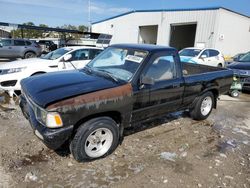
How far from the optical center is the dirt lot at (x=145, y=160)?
3395mm

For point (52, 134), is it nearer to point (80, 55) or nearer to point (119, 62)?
point (119, 62)

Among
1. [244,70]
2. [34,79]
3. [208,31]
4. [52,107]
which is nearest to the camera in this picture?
[52,107]

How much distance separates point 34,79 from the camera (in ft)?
13.6

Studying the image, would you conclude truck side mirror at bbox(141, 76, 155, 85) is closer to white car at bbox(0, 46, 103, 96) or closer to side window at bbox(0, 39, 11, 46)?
white car at bbox(0, 46, 103, 96)

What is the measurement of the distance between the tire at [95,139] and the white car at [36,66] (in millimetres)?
3656

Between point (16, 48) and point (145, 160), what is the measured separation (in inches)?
636

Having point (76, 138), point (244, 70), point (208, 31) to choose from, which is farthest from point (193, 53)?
point (76, 138)

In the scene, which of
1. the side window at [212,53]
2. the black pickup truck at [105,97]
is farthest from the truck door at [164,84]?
the side window at [212,53]

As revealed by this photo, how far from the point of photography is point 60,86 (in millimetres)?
3627

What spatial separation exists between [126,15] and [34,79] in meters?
30.3

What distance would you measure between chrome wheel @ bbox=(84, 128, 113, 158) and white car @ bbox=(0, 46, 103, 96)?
3648 mm

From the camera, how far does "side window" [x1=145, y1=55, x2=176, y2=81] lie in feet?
14.2

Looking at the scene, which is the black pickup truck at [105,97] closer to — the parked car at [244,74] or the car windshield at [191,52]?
the parked car at [244,74]

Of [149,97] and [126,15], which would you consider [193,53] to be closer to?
[149,97]
